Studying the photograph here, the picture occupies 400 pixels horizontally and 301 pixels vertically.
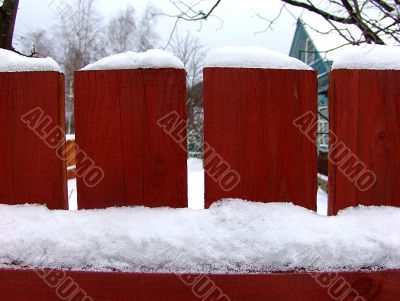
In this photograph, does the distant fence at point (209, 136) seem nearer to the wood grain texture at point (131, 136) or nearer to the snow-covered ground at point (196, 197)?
the wood grain texture at point (131, 136)

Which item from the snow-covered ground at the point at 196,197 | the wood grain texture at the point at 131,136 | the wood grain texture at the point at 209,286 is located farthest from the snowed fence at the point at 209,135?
the snow-covered ground at the point at 196,197

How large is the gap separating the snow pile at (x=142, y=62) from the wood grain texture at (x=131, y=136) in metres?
0.01

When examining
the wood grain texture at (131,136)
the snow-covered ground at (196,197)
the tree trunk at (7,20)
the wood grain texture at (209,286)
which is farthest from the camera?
the snow-covered ground at (196,197)

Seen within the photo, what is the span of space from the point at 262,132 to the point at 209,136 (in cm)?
14

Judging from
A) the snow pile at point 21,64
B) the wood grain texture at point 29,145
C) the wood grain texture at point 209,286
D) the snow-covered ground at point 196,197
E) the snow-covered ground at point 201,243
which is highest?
the snow pile at point 21,64

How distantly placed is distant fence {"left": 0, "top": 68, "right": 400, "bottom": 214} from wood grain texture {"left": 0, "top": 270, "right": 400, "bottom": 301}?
0.20 metres

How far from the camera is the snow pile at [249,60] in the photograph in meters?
0.92

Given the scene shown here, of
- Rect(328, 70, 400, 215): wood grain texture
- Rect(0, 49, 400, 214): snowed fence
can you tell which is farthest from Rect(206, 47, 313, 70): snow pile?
Rect(328, 70, 400, 215): wood grain texture

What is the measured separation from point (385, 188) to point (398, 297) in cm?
28

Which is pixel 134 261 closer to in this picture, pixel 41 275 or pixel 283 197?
pixel 41 275

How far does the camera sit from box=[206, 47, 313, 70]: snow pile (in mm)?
920

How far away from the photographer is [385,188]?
3.16 ft

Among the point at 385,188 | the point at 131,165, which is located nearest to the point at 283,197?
the point at 385,188

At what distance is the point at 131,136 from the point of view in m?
0.93
